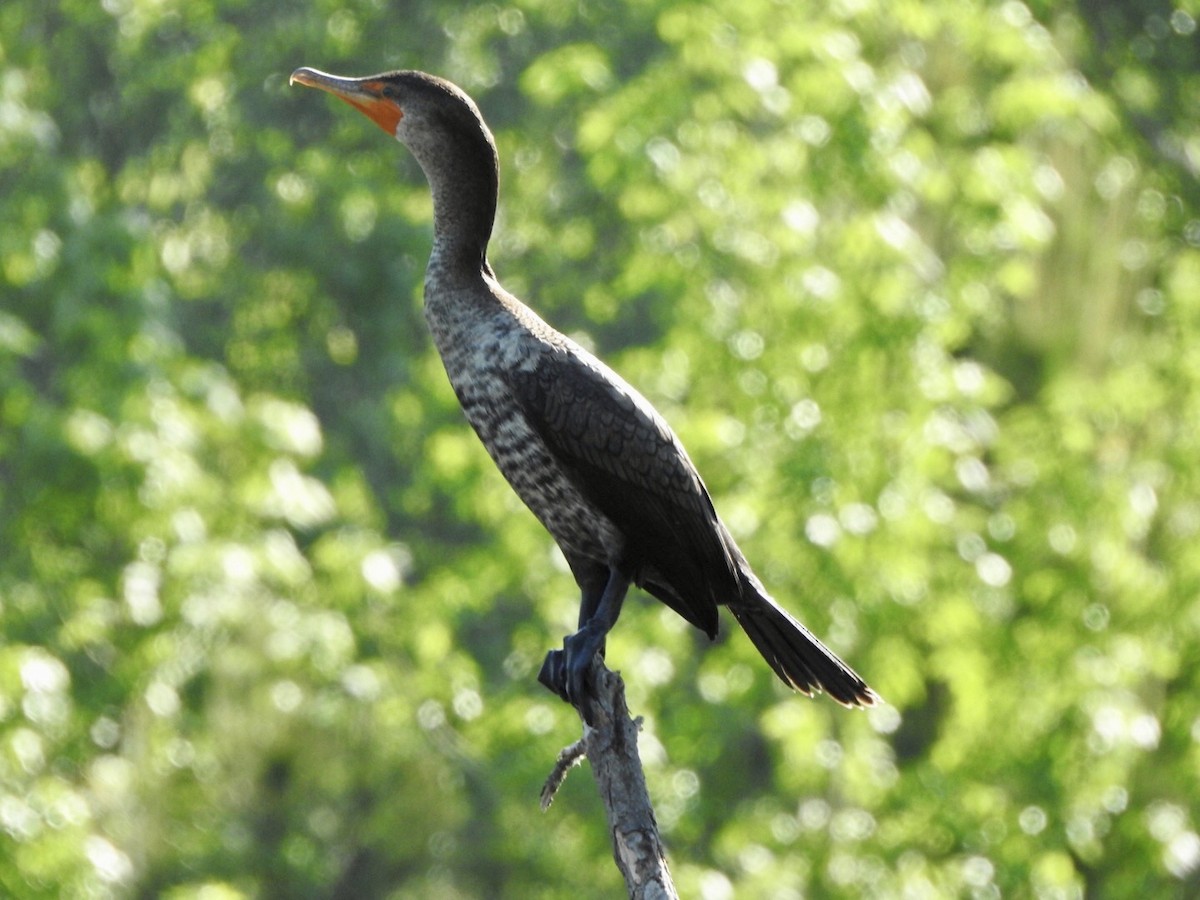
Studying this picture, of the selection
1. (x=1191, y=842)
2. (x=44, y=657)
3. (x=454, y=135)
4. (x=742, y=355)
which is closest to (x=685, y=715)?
(x=742, y=355)

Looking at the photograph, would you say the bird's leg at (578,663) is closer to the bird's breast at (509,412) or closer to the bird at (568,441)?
the bird at (568,441)

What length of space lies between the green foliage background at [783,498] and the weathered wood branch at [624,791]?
371cm

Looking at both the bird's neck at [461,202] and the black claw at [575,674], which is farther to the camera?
the bird's neck at [461,202]

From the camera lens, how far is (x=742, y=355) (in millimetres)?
8195

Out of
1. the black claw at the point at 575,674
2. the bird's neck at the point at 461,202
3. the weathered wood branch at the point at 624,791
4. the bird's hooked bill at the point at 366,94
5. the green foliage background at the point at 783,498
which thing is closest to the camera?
the weathered wood branch at the point at 624,791

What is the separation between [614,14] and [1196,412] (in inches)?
142

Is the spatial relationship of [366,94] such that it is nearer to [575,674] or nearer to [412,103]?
[412,103]

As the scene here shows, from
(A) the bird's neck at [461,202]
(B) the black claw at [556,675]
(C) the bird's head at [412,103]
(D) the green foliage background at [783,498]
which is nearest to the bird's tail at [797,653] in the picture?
(B) the black claw at [556,675]

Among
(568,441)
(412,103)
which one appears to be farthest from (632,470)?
(412,103)

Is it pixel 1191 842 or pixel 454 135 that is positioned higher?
pixel 454 135

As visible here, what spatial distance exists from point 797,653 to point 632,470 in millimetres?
557

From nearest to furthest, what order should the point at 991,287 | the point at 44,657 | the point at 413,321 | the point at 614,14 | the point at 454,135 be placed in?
1. the point at 454,135
2. the point at 44,657
3. the point at 991,287
4. the point at 614,14
5. the point at 413,321

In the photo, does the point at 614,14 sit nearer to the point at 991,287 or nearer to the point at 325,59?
the point at 325,59

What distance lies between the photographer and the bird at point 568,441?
3.82m
